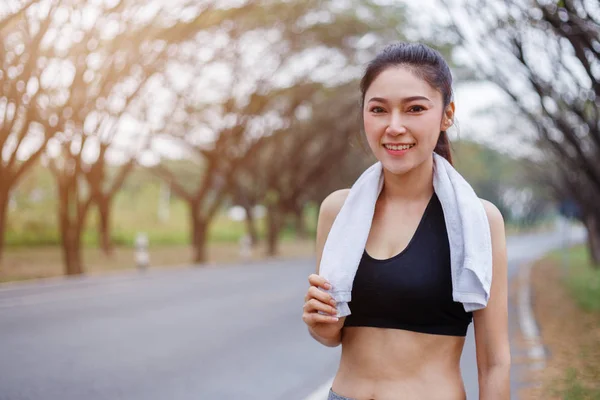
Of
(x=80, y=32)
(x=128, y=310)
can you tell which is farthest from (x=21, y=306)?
(x=80, y=32)

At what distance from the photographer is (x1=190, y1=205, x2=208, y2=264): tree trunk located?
2938cm

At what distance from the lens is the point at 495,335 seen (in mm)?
2191

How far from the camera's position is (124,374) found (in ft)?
26.2

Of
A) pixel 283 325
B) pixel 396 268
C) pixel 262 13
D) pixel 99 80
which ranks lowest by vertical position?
pixel 283 325

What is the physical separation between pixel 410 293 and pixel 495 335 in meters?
0.27

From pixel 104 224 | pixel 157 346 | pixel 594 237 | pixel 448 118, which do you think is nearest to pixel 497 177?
pixel 594 237

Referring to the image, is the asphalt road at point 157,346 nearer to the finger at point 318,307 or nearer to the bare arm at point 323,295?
the bare arm at point 323,295

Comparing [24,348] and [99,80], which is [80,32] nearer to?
[99,80]

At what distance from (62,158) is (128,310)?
11273 millimetres

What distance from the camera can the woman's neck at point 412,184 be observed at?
92.3 inches

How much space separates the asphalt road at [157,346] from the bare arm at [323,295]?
5.08 metres

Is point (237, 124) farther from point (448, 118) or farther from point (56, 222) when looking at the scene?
point (448, 118)

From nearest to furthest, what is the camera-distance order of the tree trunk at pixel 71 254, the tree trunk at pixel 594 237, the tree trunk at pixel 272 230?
the tree trunk at pixel 71 254 < the tree trunk at pixel 594 237 < the tree trunk at pixel 272 230

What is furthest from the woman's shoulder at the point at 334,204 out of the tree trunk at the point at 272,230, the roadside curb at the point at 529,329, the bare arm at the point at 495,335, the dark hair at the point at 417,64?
the tree trunk at the point at 272,230
